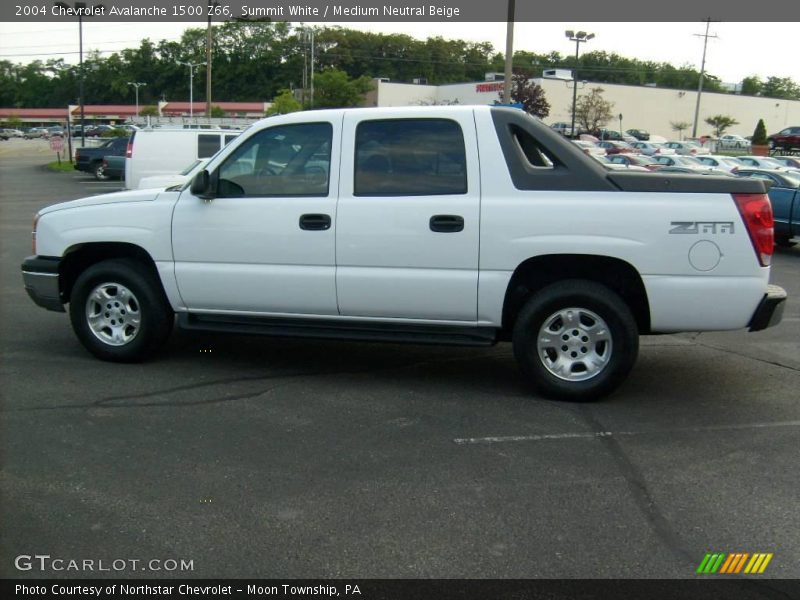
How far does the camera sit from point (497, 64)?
13238 centimetres

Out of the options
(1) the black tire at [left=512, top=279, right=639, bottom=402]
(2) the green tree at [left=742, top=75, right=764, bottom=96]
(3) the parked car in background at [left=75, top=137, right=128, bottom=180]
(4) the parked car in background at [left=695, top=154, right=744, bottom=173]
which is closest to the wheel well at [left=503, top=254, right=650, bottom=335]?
(1) the black tire at [left=512, top=279, right=639, bottom=402]

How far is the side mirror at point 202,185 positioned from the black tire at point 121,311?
2.87 feet

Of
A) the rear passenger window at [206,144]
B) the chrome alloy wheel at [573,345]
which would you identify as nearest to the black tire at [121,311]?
the chrome alloy wheel at [573,345]

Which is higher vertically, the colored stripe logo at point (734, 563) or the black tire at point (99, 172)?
the colored stripe logo at point (734, 563)

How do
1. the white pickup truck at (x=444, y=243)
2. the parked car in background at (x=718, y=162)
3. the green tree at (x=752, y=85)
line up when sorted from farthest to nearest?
the green tree at (x=752, y=85), the parked car in background at (x=718, y=162), the white pickup truck at (x=444, y=243)

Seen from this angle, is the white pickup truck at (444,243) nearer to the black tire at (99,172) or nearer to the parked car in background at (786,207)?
the parked car in background at (786,207)

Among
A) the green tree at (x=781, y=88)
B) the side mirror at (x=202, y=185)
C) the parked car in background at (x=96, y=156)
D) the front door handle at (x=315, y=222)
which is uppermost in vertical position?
the green tree at (x=781, y=88)

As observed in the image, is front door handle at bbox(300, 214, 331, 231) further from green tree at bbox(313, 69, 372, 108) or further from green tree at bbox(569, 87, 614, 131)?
green tree at bbox(569, 87, 614, 131)

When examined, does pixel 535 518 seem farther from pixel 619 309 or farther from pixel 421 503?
pixel 619 309

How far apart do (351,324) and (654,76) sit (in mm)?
147403

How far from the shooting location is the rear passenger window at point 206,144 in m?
17.9

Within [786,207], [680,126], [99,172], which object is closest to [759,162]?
[786,207]

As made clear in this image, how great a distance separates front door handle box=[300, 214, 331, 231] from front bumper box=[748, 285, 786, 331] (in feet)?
10.0

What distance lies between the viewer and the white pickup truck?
5.66 meters
